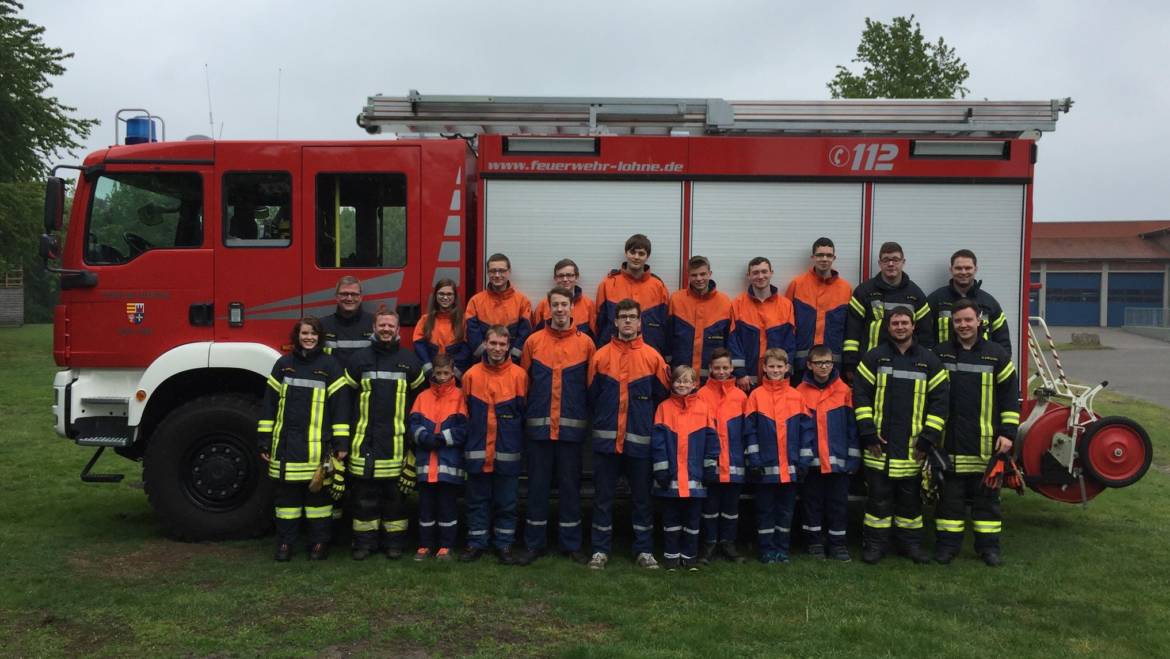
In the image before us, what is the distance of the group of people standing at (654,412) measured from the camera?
5.47 metres

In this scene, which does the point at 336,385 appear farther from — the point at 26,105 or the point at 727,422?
the point at 26,105

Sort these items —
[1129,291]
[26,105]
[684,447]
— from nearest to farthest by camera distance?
1. [684,447]
2. [26,105]
3. [1129,291]

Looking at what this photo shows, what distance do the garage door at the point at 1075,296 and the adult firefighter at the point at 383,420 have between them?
4667cm

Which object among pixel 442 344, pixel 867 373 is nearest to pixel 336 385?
pixel 442 344

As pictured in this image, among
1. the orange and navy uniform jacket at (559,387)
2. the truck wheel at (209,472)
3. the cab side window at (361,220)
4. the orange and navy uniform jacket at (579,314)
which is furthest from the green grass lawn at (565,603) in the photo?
the cab side window at (361,220)

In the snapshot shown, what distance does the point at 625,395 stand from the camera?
17.7 ft

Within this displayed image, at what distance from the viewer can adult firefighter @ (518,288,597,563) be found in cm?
547

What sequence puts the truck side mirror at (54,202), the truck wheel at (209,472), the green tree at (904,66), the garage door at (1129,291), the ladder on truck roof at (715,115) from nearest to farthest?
the truck side mirror at (54,202), the truck wheel at (209,472), the ladder on truck roof at (715,115), the green tree at (904,66), the garage door at (1129,291)

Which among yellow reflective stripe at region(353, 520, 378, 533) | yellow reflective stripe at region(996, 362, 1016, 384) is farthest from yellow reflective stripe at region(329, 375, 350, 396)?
yellow reflective stripe at region(996, 362, 1016, 384)

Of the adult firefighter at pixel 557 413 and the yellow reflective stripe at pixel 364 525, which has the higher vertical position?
the adult firefighter at pixel 557 413

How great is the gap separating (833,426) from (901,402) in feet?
1.52

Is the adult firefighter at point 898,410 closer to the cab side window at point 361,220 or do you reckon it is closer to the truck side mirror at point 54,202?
the cab side window at point 361,220

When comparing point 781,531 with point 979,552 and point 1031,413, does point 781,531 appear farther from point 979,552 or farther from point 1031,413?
point 1031,413

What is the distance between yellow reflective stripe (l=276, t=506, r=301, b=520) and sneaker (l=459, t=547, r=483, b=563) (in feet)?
3.71
